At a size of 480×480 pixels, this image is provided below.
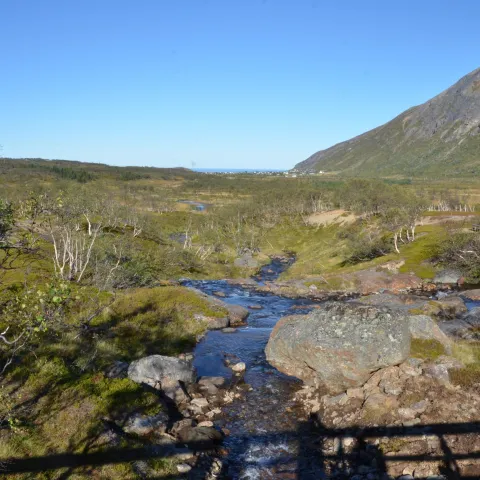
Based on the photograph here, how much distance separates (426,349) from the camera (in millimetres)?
19266

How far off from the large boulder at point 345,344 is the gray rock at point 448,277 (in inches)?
1472

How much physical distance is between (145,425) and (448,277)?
1939 inches

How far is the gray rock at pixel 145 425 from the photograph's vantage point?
1616 centimetres

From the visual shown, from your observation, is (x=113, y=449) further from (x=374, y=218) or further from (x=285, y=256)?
(x=374, y=218)

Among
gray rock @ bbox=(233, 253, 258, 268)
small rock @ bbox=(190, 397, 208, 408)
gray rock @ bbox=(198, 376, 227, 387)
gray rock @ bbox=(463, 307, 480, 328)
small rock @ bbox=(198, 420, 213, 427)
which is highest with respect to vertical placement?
gray rock @ bbox=(463, 307, 480, 328)

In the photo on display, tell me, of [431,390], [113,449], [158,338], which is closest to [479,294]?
[431,390]

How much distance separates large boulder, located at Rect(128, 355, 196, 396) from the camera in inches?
816

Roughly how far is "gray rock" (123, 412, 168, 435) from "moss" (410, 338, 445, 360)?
12.3 metres

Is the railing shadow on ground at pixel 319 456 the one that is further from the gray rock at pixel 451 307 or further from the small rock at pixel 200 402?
the gray rock at pixel 451 307

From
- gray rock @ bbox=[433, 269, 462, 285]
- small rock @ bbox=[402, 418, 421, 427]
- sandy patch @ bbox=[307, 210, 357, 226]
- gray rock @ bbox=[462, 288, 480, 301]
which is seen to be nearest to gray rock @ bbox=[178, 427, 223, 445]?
small rock @ bbox=[402, 418, 421, 427]

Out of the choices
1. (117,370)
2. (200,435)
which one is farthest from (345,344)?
(117,370)

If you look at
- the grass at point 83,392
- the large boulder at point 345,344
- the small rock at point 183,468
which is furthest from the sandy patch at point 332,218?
the small rock at point 183,468

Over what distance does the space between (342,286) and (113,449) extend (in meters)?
42.7

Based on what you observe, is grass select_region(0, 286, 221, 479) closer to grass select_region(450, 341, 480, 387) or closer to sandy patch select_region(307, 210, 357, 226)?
grass select_region(450, 341, 480, 387)
